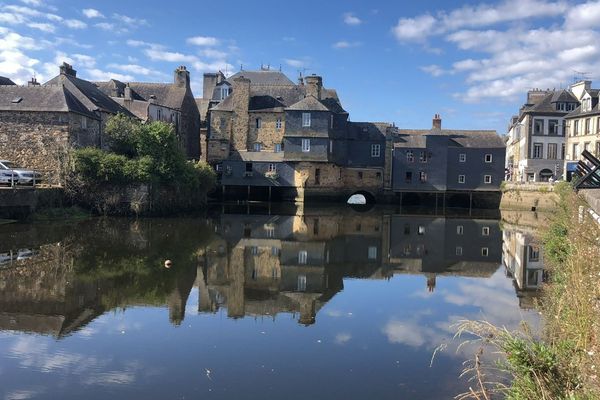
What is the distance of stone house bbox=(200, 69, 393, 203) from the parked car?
870 inches

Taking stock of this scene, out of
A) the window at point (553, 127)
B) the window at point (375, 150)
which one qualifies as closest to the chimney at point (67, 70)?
the window at point (375, 150)

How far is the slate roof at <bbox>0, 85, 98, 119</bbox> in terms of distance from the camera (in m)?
31.9

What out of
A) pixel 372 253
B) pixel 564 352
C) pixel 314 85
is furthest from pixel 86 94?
pixel 564 352

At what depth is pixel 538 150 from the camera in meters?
53.8

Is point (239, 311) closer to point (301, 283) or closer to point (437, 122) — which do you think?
point (301, 283)

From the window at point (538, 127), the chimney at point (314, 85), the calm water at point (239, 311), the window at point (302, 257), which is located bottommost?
the calm water at point (239, 311)

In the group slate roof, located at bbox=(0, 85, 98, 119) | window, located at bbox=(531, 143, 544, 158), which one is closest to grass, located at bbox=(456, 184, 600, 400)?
slate roof, located at bbox=(0, 85, 98, 119)

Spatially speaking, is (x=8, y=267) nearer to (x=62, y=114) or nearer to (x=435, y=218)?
(x=62, y=114)

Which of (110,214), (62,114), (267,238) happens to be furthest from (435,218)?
(62,114)

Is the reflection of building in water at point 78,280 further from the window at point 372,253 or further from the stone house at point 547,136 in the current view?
the stone house at point 547,136

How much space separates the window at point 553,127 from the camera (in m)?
53.1

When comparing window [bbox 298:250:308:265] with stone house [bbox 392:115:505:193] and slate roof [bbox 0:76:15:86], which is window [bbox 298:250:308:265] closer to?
stone house [bbox 392:115:505:193]

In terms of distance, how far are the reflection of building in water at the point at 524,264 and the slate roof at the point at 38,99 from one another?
25154 mm

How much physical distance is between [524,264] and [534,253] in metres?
2.67
